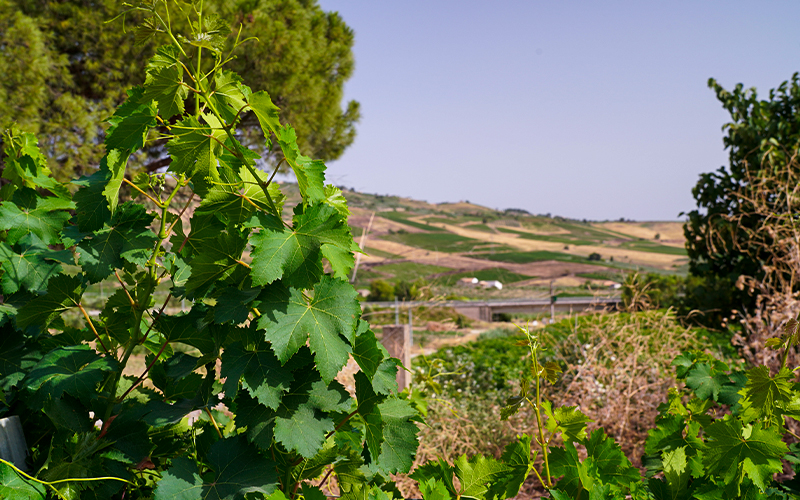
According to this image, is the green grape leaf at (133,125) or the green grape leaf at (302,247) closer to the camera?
the green grape leaf at (302,247)

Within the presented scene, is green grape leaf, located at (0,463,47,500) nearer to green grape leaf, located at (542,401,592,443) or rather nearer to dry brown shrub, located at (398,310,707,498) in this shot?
green grape leaf, located at (542,401,592,443)

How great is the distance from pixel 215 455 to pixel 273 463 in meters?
0.09

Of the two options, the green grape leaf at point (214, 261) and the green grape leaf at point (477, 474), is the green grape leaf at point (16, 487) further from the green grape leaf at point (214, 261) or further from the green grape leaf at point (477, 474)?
the green grape leaf at point (477, 474)

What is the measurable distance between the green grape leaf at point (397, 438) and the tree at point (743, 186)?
6.02 metres

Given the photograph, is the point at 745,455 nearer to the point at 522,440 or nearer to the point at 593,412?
the point at 522,440

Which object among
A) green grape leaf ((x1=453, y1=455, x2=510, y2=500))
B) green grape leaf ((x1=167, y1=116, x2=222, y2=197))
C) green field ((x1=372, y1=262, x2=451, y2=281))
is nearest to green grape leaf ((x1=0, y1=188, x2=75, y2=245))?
green grape leaf ((x1=167, y1=116, x2=222, y2=197))

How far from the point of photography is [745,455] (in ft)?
2.97

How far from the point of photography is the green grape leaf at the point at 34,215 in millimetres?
1185

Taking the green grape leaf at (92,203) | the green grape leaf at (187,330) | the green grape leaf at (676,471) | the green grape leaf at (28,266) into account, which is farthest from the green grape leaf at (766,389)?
the green grape leaf at (28,266)

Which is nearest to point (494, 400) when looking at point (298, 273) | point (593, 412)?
point (593, 412)

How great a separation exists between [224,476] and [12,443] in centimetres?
47

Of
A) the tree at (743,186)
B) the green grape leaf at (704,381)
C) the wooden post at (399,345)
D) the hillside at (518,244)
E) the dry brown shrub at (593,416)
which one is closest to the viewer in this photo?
the green grape leaf at (704,381)

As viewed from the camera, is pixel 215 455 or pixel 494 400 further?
pixel 494 400

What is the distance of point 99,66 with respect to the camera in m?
6.95
